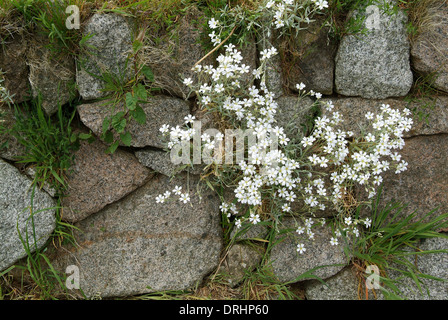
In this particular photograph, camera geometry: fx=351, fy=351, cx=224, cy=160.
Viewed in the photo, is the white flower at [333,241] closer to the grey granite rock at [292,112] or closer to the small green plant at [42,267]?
the grey granite rock at [292,112]

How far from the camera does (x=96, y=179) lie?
8.91ft

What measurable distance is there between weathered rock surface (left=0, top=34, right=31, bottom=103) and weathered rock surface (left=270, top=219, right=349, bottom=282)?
2.28 m

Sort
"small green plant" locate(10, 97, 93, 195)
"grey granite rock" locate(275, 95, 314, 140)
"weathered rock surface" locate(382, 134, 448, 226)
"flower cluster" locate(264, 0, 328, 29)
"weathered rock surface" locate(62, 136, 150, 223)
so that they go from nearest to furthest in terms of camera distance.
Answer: "flower cluster" locate(264, 0, 328, 29) < "small green plant" locate(10, 97, 93, 195) < "weathered rock surface" locate(62, 136, 150, 223) < "grey granite rock" locate(275, 95, 314, 140) < "weathered rock surface" locate(382, 134, 448, 226)

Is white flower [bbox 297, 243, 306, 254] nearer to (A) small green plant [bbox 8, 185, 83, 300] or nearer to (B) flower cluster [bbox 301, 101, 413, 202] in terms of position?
(B) flower cluster [bbox 301, 101, 413, 202]

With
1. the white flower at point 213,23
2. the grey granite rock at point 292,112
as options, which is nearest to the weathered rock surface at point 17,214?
the white flower at point 213,23

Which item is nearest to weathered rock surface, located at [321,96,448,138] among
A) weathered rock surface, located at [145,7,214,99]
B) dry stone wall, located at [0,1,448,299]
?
dry stone wall, located at [0,1,448,299]

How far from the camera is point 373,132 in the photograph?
109 inches

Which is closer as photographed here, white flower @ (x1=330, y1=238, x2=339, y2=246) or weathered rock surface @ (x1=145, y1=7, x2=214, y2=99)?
weathered rock surface @ (x1=145, y1=7, x2=214, y2=99)

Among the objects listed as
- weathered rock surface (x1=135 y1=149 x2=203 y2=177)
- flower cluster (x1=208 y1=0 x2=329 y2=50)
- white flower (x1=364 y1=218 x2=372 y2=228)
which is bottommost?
white flower (x1=364 y1=218 x2=372 y2=228)

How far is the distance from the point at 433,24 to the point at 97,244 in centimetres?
317

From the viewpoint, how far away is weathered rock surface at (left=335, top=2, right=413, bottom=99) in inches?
109

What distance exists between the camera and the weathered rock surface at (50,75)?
8.32 ft

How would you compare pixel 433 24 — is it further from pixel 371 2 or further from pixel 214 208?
pixel 214 208

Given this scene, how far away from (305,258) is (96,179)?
178 centimetres
